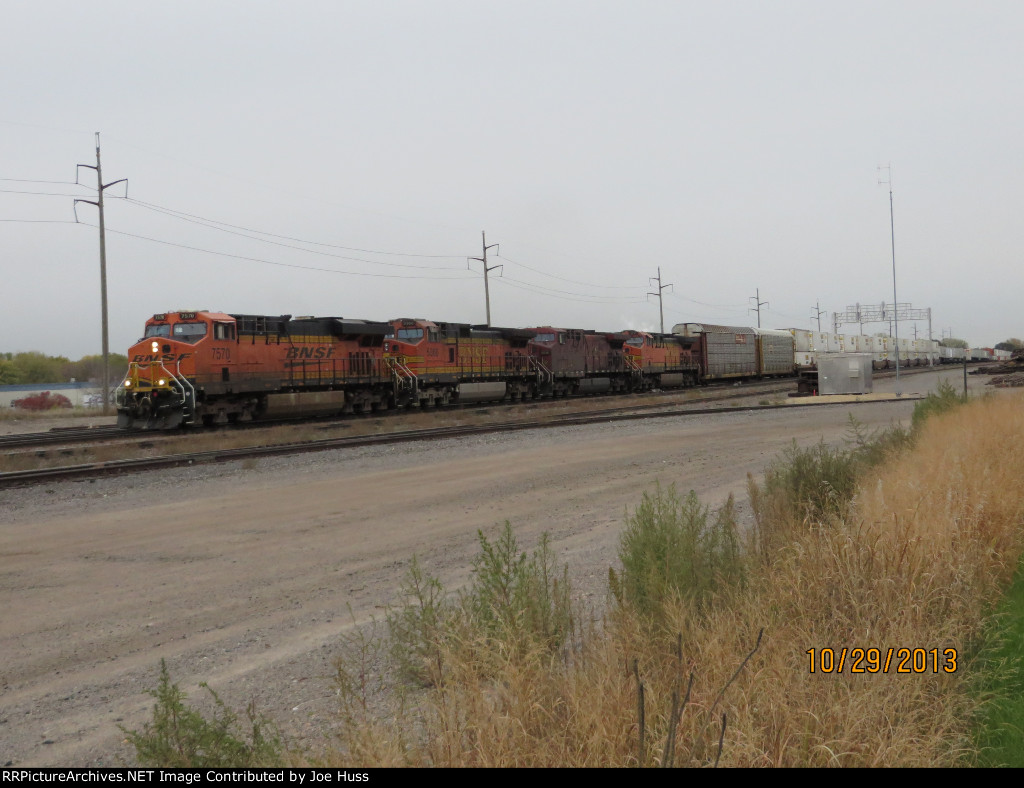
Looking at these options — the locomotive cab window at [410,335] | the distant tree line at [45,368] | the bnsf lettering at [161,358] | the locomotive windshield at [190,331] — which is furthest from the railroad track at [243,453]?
the distant tree line at [45,368]

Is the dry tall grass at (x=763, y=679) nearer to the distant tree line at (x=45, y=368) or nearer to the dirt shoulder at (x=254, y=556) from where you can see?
the dirt shoulder at (x=254, y=556)

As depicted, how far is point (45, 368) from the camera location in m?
93.2

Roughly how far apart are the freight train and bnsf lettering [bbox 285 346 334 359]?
34 mm

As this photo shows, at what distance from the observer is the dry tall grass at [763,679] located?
3.30m

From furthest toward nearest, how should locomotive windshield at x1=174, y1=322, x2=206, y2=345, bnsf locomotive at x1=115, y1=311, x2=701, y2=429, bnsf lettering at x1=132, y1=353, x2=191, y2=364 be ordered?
locomotive windshield at x1=174, y1=322, x2=206, y2=345
bnsf locomotive at x1=115, y1=311, x2=701, y2=429
bnsf lettering at x1=132, y1=353, x2=191, y2=364

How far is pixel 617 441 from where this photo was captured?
19797mm

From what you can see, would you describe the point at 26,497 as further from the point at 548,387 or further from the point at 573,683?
the point at 548,387

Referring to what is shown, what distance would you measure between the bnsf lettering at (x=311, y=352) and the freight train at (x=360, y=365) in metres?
0.03

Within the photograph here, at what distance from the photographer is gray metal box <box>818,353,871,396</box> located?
3272 cm

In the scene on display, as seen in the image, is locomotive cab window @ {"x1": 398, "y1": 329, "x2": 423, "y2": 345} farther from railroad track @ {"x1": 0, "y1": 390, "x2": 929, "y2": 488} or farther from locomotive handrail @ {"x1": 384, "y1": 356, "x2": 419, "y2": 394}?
railroad track @ {"x1": 0, "y1": 390, "x2": 929, "y2": 488}
